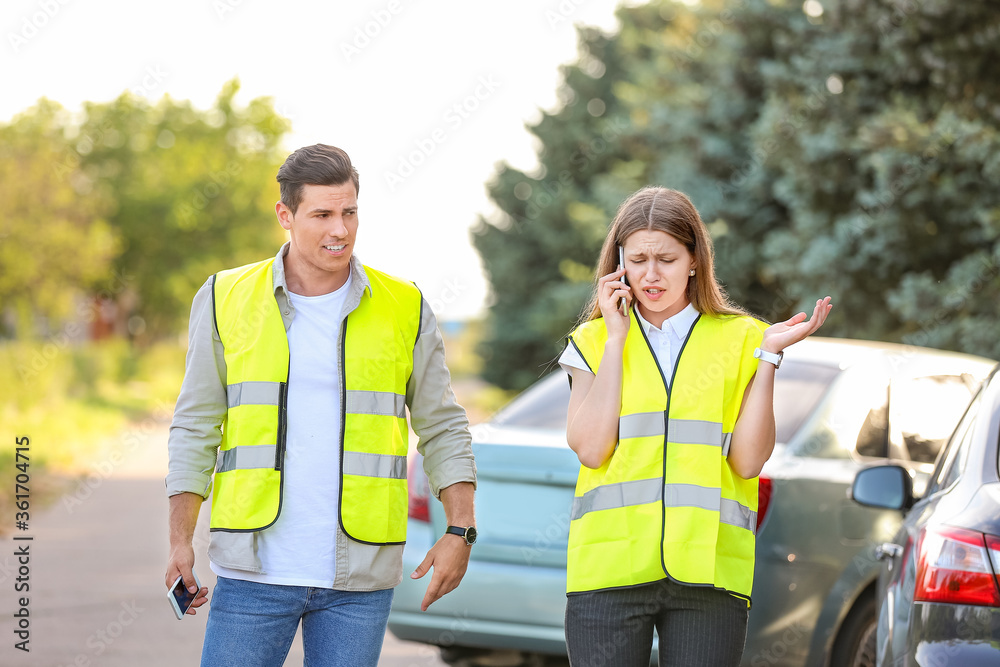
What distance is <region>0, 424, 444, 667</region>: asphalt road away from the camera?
21.0ft

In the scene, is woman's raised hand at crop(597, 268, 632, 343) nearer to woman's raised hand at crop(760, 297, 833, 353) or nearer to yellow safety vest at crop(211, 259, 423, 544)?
woman's raised hand at crop(760, 297, 833, 353)

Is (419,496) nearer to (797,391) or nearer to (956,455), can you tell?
(797,391)

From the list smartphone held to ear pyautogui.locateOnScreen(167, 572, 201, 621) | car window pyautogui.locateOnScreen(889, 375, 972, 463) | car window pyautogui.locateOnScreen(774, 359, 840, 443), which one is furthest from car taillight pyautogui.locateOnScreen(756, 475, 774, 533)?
smartphone held to ear pyautogui.locateOnScreen(167, 572, 201, 621)

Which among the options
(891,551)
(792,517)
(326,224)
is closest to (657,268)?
(326,224)

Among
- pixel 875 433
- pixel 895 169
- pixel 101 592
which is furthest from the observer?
pixel 895 169

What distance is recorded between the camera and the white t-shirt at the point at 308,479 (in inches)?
114

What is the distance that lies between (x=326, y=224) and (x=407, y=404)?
23.4 inches

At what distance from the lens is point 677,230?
3.06 m

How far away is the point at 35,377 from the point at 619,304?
56.3 feet

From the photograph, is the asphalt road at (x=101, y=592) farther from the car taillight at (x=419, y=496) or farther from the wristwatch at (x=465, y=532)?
the wristwatch at (x=465, y=532)

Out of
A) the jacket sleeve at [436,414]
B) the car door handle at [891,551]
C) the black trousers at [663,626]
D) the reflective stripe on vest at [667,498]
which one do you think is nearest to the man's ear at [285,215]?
the jacket sleeve at [436,414]

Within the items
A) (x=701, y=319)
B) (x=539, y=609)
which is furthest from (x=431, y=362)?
(x=539, y=609)

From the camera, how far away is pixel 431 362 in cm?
322

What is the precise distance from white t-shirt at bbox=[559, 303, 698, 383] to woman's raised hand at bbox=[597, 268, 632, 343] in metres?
0.09
